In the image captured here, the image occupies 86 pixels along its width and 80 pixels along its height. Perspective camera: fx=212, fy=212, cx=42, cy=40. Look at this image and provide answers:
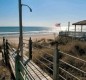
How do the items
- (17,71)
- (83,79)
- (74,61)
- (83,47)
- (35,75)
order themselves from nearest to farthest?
(17,71) → (35,75) → (83,79) → (74,61) → (83,47)

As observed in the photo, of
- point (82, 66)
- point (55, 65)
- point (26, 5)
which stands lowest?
point (82, 66)

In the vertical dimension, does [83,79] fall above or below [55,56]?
below

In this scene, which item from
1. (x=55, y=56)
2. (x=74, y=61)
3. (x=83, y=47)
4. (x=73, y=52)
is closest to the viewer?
(x=55, y=56)

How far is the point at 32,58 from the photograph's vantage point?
28.4 feet

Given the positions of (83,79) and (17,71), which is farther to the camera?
(83,79)

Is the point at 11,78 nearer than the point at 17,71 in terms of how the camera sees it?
No

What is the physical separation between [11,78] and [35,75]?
6.66 feet

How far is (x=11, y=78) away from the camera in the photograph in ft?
25.2

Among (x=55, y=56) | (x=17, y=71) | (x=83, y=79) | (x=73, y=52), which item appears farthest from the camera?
(x=73, y=52)

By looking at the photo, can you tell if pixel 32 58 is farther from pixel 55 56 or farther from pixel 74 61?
pixel 55 56

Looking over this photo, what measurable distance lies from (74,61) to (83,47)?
463 cm

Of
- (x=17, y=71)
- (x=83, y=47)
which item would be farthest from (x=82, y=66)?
(x=83, y=47)

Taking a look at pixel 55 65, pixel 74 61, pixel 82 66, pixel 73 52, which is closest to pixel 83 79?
pixel 82 66

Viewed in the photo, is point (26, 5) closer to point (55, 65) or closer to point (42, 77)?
point (42, 77)
